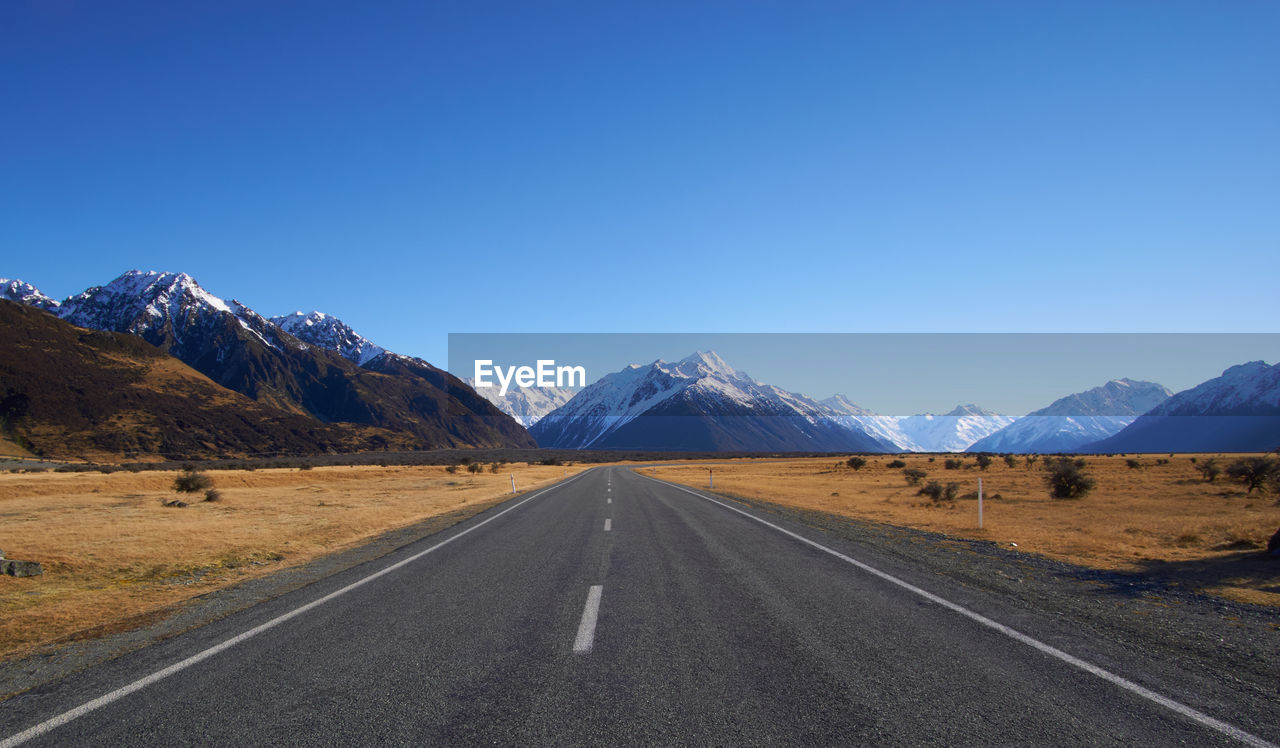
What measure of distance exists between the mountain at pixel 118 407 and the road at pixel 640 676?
128025mm

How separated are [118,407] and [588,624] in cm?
15645

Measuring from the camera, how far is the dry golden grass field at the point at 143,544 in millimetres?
8375

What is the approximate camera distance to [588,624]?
6.52 metres

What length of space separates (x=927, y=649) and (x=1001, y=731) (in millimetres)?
1767

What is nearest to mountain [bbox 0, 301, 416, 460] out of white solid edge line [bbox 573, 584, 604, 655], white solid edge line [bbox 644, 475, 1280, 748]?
white solid edge line [bbox 573, 584, 604, 655]

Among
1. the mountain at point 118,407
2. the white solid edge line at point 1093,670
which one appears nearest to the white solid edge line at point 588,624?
the white solid edge line at point 1093,670

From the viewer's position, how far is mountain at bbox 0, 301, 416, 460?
107 meters

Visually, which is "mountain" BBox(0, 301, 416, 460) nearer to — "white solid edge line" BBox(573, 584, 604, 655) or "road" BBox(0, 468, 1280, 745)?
"road" BBox(0, 468, 1280, 745)

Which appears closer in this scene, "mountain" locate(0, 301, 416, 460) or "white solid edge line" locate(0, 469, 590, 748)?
"white solid edge line" locate(0, 469, 590, 748)

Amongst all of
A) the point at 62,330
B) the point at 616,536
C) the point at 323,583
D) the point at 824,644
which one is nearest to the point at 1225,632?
the point at 824,644

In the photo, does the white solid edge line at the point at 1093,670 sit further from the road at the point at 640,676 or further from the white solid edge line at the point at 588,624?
the white solid edge line at the point at 588,624

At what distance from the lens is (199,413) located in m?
133

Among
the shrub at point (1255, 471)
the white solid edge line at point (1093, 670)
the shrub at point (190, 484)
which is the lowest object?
the shrub at point (190, 484)

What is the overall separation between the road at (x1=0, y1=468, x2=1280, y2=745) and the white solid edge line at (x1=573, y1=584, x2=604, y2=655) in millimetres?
30
